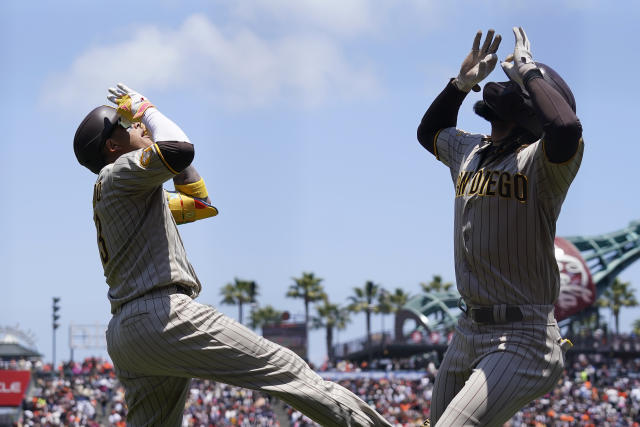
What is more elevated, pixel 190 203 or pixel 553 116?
pixel 553 116

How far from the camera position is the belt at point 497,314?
4789mm

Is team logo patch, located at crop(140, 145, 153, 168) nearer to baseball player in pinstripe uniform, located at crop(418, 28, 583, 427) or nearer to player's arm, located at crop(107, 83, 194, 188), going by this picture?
player's arm, located at crop(107, 83, 194, 188)

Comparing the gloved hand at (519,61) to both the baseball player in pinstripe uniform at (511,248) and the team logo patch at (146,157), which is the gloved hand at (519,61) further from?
the team logo patch at (146,157)

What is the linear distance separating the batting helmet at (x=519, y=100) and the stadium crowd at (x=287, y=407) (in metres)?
20.6

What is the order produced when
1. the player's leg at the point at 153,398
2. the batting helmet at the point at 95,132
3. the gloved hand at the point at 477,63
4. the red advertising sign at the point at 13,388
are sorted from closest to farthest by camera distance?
the player's leg at the point at 153,398
the batting helmet at the point at 95,132
the gloved hand at the point at 477,63
the red advertising sign at the point at 13,388

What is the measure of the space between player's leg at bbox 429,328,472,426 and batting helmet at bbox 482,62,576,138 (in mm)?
1197

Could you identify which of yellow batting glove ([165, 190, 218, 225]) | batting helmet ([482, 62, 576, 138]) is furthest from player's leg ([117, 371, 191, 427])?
batting helmet ([482, 62, 576, 138])

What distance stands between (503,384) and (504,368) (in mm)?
81

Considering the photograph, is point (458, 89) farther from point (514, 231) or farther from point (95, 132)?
point (95, 132)

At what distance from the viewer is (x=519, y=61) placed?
16.1 feet

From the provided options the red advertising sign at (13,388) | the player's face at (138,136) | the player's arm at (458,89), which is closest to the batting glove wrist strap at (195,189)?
the player's face at (138,136)

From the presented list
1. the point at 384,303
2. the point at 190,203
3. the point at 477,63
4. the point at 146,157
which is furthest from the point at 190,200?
the point at 384,303

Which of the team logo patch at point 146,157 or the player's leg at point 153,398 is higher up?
the team logo patch at point 146,157

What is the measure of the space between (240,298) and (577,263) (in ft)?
85.5
